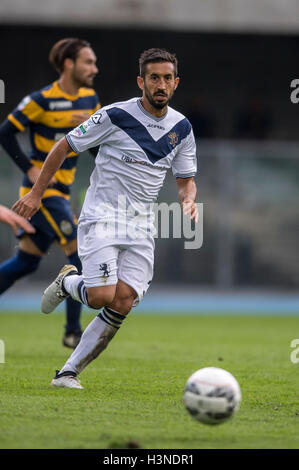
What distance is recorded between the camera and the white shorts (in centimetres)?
589

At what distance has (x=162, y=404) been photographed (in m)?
5.54

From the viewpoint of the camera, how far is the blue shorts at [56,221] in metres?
8.04

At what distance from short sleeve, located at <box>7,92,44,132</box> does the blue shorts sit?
0.72 m

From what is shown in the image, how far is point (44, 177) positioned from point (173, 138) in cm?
91

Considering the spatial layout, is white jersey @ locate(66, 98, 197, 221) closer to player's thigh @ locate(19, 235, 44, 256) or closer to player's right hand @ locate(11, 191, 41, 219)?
player's right hand @ locate(11, 191, 41, 219)

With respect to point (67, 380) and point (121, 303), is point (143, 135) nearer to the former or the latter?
point (121, 303)

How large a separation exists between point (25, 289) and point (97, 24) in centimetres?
544

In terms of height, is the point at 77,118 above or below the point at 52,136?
above

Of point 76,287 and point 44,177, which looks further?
point 76,287

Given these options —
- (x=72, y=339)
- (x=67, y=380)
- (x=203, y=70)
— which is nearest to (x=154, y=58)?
(x=67, y=380)

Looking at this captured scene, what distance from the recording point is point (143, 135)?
20.0 ft

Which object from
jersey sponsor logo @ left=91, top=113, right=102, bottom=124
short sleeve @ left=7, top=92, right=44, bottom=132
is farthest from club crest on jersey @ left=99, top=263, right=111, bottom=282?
short sleeve @ left=7, top=92, right=44, bottom=132

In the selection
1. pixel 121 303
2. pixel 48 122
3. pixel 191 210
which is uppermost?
pixel 48 122

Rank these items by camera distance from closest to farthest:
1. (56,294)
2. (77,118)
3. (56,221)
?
(56,294) < (56,221) < (77,118)
